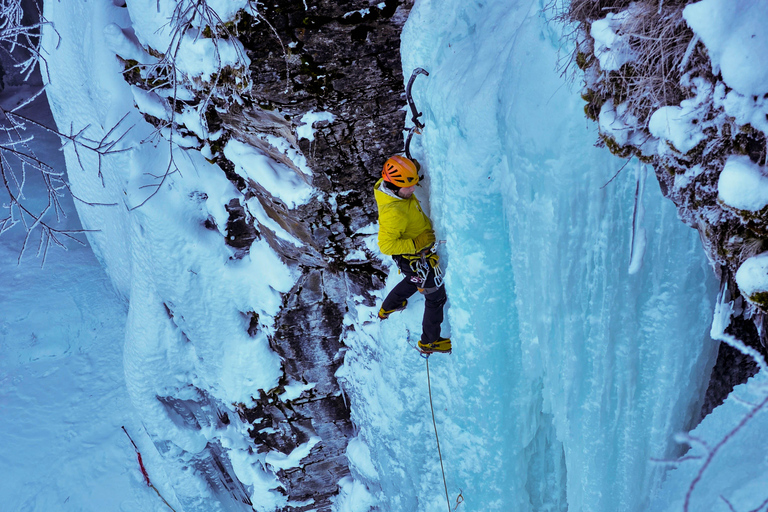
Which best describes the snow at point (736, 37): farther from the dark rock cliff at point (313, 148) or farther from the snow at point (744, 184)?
the dark rock cliff at point (313, 148)

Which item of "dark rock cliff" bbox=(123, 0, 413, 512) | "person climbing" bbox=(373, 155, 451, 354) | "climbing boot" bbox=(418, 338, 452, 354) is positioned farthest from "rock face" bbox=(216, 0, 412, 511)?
"climbing boot" bbox=(418, 338, 452, 354)

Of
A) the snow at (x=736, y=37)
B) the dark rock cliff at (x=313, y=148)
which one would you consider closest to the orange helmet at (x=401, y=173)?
the dark rock cliff at (x=313, y=148)

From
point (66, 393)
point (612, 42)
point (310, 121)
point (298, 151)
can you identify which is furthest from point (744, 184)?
point (66, 393)

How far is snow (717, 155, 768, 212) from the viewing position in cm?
145

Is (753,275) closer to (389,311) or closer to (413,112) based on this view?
(413,112)

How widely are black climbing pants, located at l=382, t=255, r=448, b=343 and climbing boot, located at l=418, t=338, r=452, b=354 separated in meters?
0.03

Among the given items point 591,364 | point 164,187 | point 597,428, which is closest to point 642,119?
point 591,364

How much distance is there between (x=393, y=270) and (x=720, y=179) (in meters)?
2.56

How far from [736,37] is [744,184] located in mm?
404

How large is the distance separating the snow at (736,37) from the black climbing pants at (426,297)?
6.31 feet

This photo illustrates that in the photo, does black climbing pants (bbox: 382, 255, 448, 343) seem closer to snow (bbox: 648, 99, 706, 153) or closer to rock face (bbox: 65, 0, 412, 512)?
rock face (bbox: 65, 0, 412, 512)

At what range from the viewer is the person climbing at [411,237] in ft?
9.37

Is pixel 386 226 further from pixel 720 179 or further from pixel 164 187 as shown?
pixel 164 187

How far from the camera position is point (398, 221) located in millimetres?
2945
